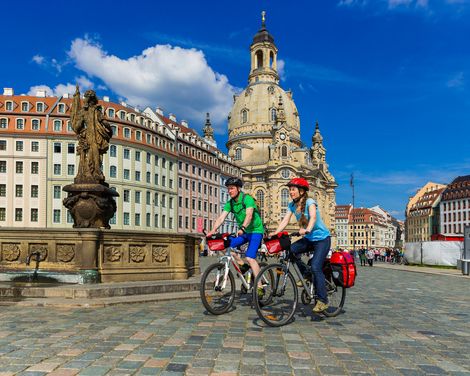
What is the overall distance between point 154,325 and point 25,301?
328 centimetres

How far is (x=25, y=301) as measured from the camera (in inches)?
343

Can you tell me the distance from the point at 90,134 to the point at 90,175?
42.9 inches

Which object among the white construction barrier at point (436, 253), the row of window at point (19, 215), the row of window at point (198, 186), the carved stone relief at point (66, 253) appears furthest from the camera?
the row of window at point (198, 186)

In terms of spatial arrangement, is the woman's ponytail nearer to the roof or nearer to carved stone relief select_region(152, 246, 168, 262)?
carved stone relief select_region(152, 246, 168, 262)

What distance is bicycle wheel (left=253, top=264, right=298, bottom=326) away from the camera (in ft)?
22.5

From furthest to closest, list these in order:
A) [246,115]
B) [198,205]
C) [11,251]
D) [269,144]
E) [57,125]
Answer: [246,115], [269,144], [198,205], [57,125], [11,251]

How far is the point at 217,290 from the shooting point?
753 cm

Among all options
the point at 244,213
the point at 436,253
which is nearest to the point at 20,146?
the point at 436,253

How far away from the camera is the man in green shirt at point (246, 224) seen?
7598 mm

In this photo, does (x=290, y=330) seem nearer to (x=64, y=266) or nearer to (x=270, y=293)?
(x=270, y=293)

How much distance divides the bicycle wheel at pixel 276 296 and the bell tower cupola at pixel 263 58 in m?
121

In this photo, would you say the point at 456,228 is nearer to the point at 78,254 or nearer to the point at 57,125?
the point at 57,125

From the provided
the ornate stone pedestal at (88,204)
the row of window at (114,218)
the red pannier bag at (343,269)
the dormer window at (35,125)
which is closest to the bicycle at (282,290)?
the red pannier bag at (343,269)

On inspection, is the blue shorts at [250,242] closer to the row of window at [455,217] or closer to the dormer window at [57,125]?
the dormer window at [57,125]
